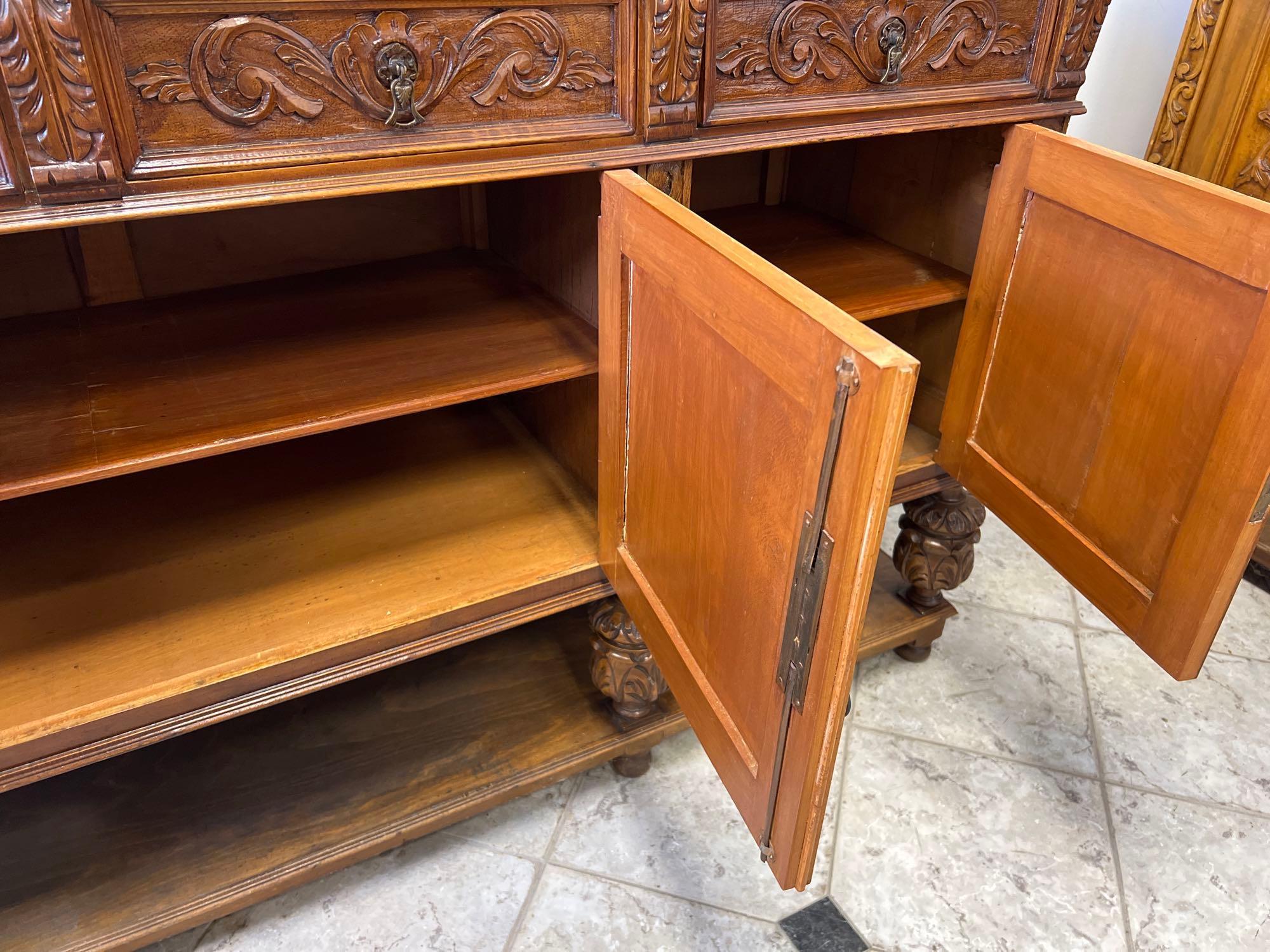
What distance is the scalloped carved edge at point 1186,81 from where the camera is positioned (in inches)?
63.4

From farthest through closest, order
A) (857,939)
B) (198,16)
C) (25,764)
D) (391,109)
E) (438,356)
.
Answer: (857,939)
(438,356)
(25,764)
(391,109)
(198,16)

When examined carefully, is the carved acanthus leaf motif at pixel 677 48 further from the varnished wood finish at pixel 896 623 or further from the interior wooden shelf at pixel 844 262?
the varnished wood finish at pixel 896 623

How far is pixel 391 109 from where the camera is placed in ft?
2.91

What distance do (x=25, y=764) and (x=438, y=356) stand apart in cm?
63

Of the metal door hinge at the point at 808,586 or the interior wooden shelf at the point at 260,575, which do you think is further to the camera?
the interior wooden shelf at the point at 260,575

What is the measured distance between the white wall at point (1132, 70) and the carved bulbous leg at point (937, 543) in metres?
1.02

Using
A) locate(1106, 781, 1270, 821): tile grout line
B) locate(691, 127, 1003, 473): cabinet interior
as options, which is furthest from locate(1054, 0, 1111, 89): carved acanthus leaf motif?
locate(1106, 781, 1270, 821): tile grout line

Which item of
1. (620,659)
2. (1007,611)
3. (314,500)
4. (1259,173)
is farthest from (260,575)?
(1259,173)

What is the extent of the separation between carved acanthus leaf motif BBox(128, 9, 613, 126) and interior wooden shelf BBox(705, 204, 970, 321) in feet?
1.69

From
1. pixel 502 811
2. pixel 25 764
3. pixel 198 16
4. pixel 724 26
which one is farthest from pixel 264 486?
pixel 724 26

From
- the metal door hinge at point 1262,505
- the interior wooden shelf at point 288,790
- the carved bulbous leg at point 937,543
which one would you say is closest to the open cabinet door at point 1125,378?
the metal door hinge at point 1262,505

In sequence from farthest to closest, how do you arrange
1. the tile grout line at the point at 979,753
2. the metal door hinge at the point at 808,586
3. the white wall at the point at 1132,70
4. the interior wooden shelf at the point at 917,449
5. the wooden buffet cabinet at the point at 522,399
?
1. the white wall at the point at 1132,70
2. the tile grout line at the point at 979,753
3. the interior wooden shelf at the point at 917,449
4. the wooden buffet cabinet at the point at 522,399
5. the metal door hinge at the point at 808,586

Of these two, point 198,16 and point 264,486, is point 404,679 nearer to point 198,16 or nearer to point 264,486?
point 264,486

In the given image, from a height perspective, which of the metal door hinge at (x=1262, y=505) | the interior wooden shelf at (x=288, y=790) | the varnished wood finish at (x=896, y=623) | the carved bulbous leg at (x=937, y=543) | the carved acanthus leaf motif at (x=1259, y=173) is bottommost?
the varnished wood finish at (x=896, y=623)
